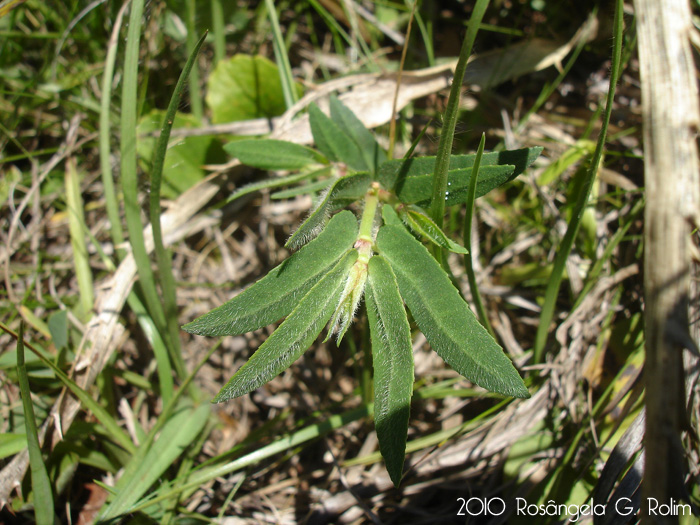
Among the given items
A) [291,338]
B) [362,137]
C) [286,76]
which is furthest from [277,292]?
[286,76]

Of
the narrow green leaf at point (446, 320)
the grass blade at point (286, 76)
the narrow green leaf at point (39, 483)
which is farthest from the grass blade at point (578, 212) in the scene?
the narrow green leaf at point (39, 483)

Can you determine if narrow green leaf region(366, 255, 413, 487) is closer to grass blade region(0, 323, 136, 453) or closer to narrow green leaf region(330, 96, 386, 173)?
narrow green leaf region(330, 96, 386, 173)

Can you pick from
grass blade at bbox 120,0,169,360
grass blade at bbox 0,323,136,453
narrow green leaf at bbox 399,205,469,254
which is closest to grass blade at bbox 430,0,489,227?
narrow green leaf at bbox 399,205,469,254

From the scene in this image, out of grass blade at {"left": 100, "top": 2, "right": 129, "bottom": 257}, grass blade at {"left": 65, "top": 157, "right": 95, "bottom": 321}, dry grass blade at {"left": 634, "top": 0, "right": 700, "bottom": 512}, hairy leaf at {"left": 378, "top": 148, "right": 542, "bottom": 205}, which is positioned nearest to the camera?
dry grass blade at {"left": 634, "top": 0, "right": 700, "bottom": 512}

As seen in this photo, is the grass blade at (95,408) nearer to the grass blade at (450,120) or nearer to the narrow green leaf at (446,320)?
the narrow green leaf at (446,320)

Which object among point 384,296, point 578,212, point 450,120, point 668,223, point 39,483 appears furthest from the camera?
point 39,483

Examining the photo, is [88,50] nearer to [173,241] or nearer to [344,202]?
[173,241]

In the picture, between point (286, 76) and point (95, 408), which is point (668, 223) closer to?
point (286, 76)
